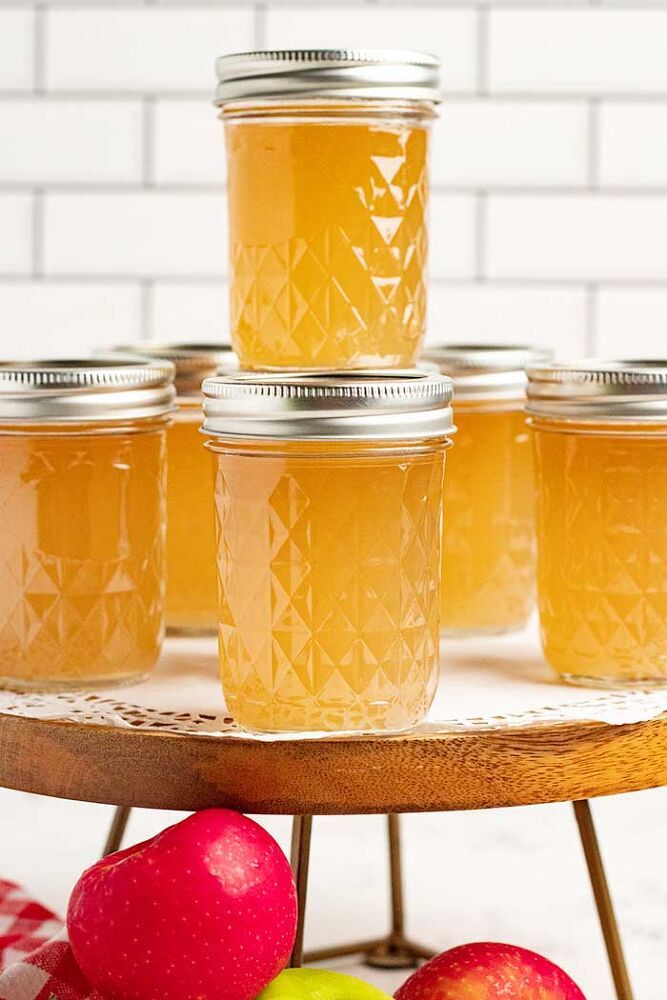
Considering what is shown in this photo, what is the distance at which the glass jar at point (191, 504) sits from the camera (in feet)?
3.45

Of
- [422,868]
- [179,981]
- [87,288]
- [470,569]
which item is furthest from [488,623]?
[87,288]

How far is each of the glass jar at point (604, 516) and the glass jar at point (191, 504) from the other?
24cm

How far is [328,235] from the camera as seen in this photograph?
0.94 metres

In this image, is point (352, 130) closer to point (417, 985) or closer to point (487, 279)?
point (417, 985)

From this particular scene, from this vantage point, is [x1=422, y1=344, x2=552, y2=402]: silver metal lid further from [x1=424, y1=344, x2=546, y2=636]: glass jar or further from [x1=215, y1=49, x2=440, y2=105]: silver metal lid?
[x1=215, y1=49, x2=440, y2=105]: silver metal lid

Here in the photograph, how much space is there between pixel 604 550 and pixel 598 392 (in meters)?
0.10

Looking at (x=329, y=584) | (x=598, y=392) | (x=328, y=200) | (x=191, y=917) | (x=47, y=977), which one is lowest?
(x=47, y=977)

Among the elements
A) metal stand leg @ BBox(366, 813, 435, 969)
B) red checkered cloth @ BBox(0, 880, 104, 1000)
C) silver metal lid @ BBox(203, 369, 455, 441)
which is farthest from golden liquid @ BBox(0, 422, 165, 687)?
metal stand leg @ BBox(366, 813, 435, 969)

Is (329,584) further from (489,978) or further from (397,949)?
(397,949)

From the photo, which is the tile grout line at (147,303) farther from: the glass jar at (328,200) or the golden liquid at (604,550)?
the golden liquid at (604,550)

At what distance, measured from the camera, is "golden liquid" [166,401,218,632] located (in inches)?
41.4

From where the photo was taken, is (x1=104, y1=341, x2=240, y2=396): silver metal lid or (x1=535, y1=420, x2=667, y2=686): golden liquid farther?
(x1=104, y1=341, x2=240, y2=396): silver metal lid

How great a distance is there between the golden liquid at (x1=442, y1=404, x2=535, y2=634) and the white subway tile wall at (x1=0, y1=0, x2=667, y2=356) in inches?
Answer: 37.0

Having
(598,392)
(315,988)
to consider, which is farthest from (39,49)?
(315,988)
